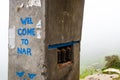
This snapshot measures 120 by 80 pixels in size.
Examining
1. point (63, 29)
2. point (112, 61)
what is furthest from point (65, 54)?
point (112, 61)

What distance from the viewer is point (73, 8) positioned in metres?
4.30

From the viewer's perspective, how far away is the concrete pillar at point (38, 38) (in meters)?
3.59

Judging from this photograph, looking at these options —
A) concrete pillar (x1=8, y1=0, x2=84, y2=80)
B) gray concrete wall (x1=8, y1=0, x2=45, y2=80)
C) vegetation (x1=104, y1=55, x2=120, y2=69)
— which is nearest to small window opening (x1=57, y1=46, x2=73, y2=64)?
concrete pillar (x1=8, y1=0, x2=84, y2=80)

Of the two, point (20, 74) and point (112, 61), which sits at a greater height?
point (20, 74)

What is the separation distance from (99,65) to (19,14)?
225 inches

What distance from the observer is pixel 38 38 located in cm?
361

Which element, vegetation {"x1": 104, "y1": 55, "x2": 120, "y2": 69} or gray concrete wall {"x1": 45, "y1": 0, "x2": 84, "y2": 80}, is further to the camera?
vegetation {"x1": 104, "y1": 55, "x2": 120, "y2": 69}

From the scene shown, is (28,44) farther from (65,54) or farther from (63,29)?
(65,54)

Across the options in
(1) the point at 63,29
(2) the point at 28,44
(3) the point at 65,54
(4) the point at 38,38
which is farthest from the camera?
(3) the point at 65,54

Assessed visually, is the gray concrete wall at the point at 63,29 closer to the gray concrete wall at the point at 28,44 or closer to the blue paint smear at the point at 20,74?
the gray concrete wall at the point at 28,44

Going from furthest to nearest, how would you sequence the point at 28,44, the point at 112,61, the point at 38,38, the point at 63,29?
1. the point at 112,61
2. the point at 63,29
3. the point at 28,44
4. the point at 38,38

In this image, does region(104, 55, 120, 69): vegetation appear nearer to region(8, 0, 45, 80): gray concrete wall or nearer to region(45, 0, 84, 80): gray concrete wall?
region(45, 0, 84, 80): gray concrete wall

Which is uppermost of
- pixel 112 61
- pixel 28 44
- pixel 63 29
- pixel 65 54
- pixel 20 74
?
pixel 63 29

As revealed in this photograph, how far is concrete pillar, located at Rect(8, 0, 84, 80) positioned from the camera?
3586 mm
